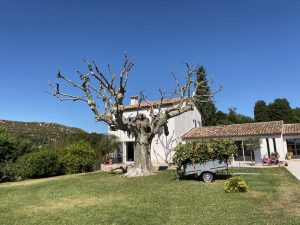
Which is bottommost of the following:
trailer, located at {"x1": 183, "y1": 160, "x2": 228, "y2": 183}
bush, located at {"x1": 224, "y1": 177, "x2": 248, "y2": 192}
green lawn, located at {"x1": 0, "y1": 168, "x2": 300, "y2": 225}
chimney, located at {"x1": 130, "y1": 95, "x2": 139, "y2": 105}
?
green lawn, located at {"x1": 0, "y1": 168, "x2": 300, "y2": 225}

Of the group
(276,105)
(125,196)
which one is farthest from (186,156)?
(276,105)

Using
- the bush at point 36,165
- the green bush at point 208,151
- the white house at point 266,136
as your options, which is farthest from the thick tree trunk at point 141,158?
the white house at point 266,136

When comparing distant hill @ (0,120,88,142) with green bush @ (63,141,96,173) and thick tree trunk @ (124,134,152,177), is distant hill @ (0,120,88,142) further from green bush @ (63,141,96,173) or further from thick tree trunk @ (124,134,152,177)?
thick tree trunk @ (124,134,152,177)

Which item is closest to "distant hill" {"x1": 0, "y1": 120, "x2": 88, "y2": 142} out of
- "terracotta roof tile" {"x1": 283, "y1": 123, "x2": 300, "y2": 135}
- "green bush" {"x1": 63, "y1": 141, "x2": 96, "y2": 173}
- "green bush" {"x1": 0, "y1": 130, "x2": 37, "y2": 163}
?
"green bush" {"x1": 0, "y1": 130, "x2": 37, "y2": 163}

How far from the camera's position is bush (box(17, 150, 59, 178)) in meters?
22.6

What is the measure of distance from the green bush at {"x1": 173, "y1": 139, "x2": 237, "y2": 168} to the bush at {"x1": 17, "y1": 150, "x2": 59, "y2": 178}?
40.8 ft

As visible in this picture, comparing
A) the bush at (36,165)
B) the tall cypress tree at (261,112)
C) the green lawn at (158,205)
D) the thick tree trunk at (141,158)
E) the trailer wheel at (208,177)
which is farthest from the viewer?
the tall cypress tree at (261,112)

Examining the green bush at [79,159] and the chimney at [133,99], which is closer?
the green bush at [79,159]

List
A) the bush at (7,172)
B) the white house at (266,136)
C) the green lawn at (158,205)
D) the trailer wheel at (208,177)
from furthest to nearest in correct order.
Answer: the white house at (266,136) < the bush at (7,172) < the trailer wheel at (208,177) < the green lawn at (158,205)

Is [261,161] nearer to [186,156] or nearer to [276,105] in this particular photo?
[186,156]

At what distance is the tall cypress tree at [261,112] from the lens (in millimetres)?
60644

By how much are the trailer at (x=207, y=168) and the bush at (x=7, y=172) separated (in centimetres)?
1451

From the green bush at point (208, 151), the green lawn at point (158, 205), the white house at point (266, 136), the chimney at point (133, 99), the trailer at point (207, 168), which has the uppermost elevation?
the chimney at point (133, 99)

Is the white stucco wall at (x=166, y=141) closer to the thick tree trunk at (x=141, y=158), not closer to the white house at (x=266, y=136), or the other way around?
the white house at (x=266, y=136)
